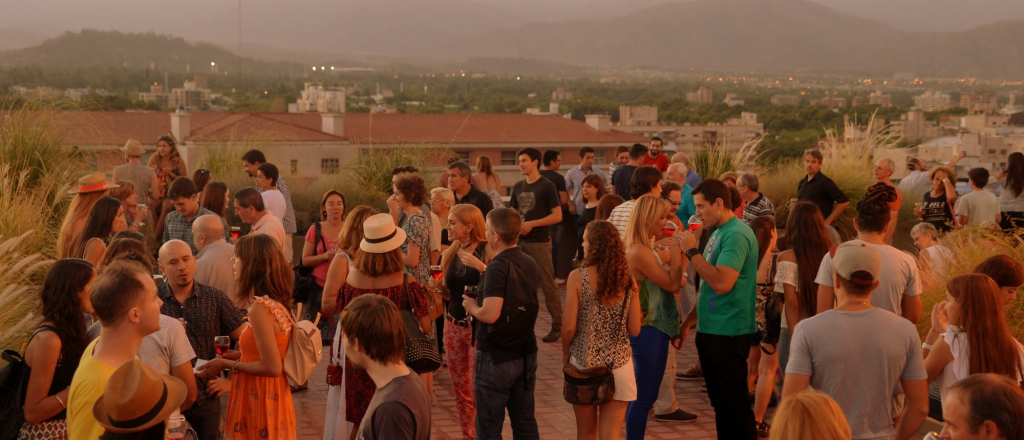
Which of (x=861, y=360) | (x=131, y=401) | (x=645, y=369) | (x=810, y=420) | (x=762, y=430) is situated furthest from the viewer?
(x=762, y=430)

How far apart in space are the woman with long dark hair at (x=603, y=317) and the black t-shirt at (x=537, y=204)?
3.96m

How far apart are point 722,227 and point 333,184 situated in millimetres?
8652

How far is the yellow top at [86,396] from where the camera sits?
3322mm

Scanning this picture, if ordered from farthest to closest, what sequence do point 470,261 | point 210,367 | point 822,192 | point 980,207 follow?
point 822,192 < point 980,207 < point 470,261 < point 210,367

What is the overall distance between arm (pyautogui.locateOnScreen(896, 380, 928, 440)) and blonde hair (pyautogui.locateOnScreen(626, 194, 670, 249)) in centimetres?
192

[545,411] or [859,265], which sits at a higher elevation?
[859,265]

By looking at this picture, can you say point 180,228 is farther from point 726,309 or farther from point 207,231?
point 726,309

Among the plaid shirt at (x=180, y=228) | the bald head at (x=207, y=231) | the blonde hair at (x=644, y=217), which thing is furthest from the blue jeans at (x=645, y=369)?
the plaid shirt at (x=180, y=228)

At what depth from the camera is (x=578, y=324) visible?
16.8 ft

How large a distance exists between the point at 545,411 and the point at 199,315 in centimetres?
314

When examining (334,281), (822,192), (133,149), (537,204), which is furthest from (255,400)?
(822,192)

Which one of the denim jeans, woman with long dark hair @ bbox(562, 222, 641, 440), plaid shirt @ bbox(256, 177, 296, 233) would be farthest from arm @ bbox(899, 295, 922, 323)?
plaid shirt @ bbox(256, 177, 296, 233)

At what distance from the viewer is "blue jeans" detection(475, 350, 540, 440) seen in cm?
509

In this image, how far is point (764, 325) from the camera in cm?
631
